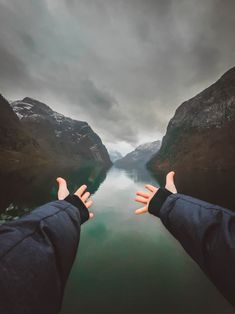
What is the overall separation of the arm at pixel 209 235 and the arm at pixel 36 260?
1.73m

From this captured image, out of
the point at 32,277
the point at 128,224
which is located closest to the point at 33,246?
the point at 32,277

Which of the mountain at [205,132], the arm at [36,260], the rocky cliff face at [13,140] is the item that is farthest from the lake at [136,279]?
the rocky cliff face at [13,140]

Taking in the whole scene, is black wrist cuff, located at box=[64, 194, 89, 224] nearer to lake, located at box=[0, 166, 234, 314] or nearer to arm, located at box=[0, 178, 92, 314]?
arm, located at box=[0, 178, 92, 314]

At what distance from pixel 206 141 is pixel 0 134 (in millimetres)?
178317

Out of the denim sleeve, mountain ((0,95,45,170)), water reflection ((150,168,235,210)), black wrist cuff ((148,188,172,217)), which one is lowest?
water reflection ((150,168,235,210))

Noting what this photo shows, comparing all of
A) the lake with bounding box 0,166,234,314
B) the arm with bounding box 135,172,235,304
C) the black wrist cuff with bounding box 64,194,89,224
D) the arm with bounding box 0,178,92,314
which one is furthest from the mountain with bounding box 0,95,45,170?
the arm with bounding box 135,172,235,304

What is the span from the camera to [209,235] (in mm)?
2020

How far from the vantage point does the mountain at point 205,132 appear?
119812 mm

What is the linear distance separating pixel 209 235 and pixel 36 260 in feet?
6.99

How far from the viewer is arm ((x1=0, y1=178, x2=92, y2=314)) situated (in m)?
1.27

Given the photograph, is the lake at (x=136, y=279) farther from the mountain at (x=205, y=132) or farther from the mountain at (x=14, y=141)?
the mountain at (x=14, y=141)

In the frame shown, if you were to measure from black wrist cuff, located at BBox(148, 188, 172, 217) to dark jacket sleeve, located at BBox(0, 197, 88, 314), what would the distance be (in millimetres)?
1671

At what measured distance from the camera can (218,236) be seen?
1.90 metres

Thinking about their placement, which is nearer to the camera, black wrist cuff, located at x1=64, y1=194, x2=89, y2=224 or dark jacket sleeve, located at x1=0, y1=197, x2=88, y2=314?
dark jacket sleeve, located at x1=0, y1=197, x2=88, y2=314
